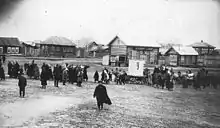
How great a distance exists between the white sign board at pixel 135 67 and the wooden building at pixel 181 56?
43 cm

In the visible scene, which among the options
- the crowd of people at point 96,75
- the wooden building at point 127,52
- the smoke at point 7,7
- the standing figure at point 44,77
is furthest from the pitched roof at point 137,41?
the smoke at point 7,7

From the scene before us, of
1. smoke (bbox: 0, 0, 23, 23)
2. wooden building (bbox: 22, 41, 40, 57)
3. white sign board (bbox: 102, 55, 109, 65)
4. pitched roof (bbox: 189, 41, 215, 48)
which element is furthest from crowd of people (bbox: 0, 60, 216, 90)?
smoke (bbox: 0, 0, 23, 23)

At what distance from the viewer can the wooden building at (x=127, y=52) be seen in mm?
3850

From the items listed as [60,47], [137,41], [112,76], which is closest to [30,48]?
[60,47]

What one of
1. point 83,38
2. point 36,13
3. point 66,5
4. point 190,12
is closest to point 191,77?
point 190,12

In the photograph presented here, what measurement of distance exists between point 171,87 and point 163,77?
0.20 metres

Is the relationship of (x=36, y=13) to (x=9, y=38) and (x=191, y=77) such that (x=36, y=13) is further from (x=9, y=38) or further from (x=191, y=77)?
(x=191, y=77)

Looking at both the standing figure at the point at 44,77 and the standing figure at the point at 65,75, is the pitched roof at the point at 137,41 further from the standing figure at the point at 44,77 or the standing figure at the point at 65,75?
the standing figure at the point at 44,77

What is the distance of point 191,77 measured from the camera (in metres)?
3.57

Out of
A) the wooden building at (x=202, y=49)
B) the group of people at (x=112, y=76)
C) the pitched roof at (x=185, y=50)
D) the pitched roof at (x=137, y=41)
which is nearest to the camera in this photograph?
the wooden building at (x=202, y=49)

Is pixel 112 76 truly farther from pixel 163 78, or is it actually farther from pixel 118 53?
pixel 163 78

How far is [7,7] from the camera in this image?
3.46 m

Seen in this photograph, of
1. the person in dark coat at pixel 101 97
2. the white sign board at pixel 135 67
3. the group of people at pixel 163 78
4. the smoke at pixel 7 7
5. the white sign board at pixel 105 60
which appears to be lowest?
the person in dark coat at pixel 101 97

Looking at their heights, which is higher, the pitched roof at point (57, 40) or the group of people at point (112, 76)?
the pitched roof at point (57, 40)
